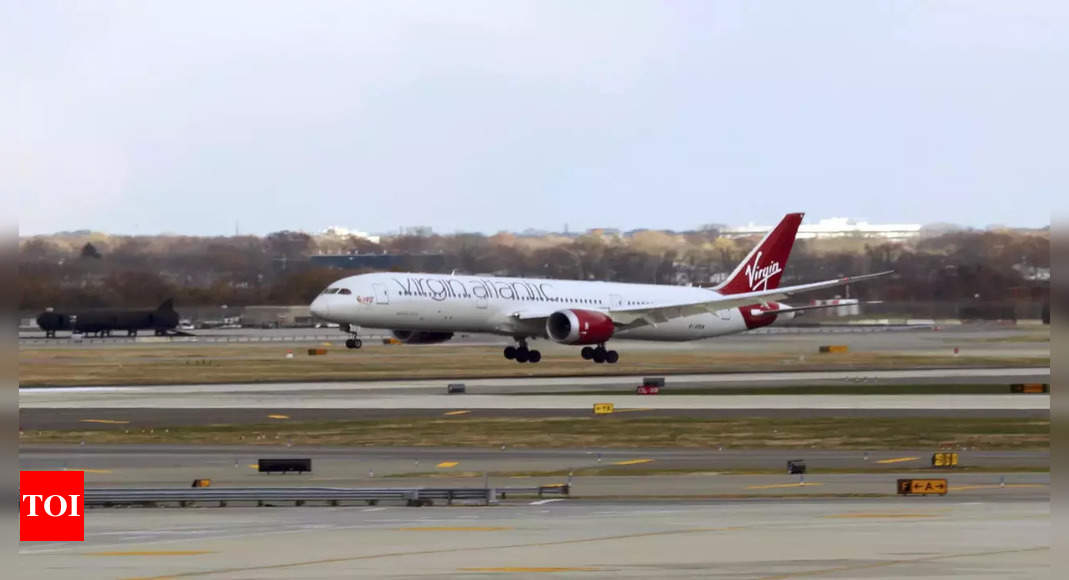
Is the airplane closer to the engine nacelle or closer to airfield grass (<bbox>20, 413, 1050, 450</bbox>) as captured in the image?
the engine nacelle

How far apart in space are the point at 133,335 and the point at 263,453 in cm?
7637

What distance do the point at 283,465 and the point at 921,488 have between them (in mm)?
12090

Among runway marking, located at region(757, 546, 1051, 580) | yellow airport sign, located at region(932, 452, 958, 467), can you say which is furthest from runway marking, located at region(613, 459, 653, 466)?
runway marking, located at region(757, 546, 1051, 580)

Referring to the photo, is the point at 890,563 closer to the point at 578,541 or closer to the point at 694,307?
the point at 578,541

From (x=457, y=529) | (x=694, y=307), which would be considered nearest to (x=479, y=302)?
(x=694, y=307)

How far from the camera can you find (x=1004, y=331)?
8781 cm

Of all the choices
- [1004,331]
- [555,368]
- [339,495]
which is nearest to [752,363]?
[555,368]

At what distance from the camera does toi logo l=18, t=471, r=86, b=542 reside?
2066 centimetres

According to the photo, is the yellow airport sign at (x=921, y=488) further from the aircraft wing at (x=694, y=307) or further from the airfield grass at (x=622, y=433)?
the aircraft wing at (x=694, y=307)

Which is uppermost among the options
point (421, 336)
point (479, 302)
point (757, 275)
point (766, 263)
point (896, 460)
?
point (766, 263)

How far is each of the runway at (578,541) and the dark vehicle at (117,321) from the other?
244 ft

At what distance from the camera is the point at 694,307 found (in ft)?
237

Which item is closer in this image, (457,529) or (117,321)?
(457,529)

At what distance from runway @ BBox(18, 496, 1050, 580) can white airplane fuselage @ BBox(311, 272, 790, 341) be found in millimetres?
38778
